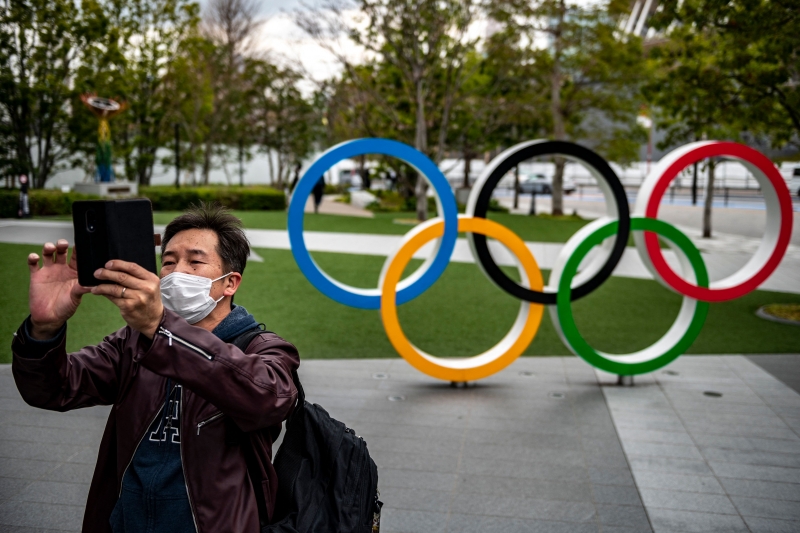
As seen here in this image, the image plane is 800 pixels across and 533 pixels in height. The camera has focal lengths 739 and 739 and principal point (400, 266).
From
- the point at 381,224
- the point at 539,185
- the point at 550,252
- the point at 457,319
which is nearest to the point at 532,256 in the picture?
the point at 457,319

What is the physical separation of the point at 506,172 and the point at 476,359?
6.52 ft

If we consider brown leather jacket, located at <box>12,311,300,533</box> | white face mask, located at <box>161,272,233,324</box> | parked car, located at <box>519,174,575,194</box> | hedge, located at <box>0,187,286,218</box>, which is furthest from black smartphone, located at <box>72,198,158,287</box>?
parked car, located at <box>519,174,575,194</box>

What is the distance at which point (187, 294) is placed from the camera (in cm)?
262

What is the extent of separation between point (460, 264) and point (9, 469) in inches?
454

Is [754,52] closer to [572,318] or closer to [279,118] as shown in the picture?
[572,318]

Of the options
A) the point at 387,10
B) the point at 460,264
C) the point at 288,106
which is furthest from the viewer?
the point at 288,106

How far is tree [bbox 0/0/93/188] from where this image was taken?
6945 mm

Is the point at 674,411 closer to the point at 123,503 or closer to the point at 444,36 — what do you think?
the point at 123,503

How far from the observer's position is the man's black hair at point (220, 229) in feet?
8.95

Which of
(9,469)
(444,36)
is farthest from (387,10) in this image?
(9,469)

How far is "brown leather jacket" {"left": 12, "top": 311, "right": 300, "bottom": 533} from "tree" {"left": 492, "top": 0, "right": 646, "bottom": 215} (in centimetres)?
2175

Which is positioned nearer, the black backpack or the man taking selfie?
the man taking selfie

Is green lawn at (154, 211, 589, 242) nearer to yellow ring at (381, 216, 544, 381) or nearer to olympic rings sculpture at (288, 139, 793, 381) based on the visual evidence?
olympic rings sculpture at (288, 139, 793, 381)

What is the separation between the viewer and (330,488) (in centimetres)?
264
